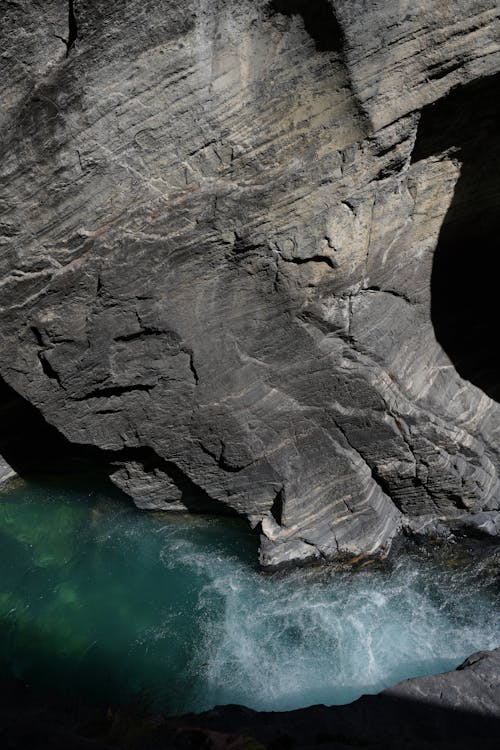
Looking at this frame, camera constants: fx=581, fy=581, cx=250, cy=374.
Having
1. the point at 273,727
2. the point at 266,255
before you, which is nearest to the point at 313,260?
the point at 266,255

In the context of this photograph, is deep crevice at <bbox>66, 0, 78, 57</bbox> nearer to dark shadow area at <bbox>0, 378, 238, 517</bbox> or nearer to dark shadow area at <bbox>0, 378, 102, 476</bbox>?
dark shadow area at <bbox>0, 378, 238, 517</bbox>

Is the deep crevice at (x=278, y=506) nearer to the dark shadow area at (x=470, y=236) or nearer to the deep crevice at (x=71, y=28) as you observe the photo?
the dark shadow area at (x=470, y=236)

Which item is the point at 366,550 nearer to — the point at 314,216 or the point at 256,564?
the point at 256,564

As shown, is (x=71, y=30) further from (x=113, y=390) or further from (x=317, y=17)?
(x=113, y=390)

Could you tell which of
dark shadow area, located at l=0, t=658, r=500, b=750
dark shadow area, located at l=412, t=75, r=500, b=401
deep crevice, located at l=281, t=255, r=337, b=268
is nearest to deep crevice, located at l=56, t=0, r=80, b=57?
deep crevice, located at l=281, t=255, r=337, b=268

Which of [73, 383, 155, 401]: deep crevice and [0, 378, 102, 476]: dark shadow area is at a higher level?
[73, 383, 155, 401]: deep crevice
